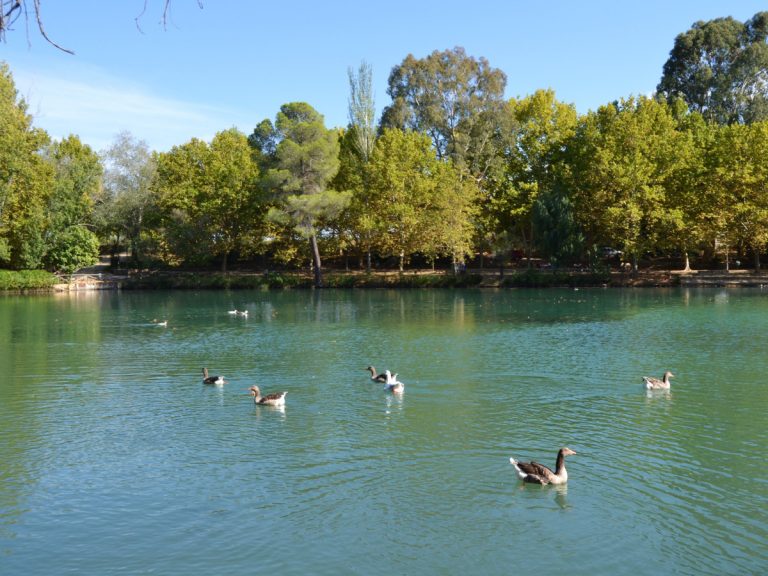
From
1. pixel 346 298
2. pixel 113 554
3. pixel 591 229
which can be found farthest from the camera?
pixel 591 229

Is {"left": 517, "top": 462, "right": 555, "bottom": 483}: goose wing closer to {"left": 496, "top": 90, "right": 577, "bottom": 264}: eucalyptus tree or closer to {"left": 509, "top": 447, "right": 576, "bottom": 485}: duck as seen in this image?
{"left": 509, "top": 447, "right": 576, "bottom": 485}: duck

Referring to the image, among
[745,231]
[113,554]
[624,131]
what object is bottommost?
[113,554]

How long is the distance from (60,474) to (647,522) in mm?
11982

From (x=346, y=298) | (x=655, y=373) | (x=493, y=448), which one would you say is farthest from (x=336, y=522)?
(x=346, y=298)

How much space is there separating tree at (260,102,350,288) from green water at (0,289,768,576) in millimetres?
39563

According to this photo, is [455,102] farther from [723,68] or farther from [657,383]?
[657,383]

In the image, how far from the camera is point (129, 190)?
276ft

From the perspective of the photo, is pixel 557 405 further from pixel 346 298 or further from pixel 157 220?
pixel 157 220

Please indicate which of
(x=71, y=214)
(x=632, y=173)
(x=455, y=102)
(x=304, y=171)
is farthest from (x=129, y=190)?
(x=632, y=173)

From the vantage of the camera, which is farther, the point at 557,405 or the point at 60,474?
the point at 557,405

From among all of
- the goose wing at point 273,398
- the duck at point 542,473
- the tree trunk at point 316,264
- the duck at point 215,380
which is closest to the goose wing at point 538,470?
the duck at point 542,473

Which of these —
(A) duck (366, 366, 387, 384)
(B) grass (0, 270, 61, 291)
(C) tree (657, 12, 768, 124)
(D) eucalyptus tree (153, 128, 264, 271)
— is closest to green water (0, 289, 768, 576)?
(A) duck (366, 366, 387, 384)

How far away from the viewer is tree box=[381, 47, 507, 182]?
80.5 metres

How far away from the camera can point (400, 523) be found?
13.0 metres
